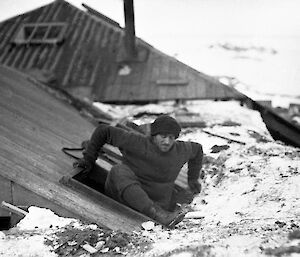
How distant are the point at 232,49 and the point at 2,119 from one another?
18.2 metres

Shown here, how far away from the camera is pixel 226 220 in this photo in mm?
3988

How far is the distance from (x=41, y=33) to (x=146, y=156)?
10.2 meters

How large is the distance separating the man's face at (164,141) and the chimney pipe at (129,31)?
23.5ft

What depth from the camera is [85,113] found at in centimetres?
926

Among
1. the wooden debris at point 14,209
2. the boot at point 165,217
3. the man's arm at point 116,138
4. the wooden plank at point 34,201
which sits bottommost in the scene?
the wooden debris at point 14,209

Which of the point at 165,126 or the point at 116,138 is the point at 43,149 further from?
the point at 165,126

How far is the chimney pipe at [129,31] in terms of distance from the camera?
1072 cm

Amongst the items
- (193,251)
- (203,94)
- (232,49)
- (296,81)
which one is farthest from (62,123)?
(232,49)

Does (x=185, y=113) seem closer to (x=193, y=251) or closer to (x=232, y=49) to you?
(x=193, y=251)

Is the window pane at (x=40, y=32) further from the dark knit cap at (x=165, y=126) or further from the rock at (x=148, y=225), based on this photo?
the rock at (x=148, y=225)

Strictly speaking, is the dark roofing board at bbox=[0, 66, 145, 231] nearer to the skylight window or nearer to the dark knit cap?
the dark knit cap

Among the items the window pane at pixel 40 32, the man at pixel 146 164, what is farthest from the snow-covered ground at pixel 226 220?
the window pane at pixel 40 32

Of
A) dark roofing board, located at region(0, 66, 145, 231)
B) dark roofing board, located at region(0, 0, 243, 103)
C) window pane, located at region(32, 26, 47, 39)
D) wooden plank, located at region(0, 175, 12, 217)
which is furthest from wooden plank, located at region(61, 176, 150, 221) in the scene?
window pane, located at region(32, 26, 47, 39)

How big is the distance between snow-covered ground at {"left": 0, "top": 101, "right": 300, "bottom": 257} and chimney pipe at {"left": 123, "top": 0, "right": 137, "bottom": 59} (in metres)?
5.04
